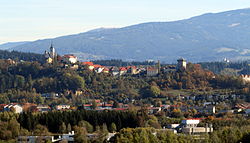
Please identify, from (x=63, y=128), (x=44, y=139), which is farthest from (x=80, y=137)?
(x=63, y=128)

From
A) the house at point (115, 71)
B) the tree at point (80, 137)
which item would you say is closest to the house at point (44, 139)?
the tree at point (80, 137)

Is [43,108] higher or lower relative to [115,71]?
lower

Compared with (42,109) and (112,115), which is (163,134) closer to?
(112,115)

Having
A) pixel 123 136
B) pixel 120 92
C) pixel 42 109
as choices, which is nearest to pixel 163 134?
pixel 123 136

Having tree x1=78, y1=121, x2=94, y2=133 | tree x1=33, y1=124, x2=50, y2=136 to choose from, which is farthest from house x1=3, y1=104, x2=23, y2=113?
tree x1=33, y1=124, x2=50, y2=136

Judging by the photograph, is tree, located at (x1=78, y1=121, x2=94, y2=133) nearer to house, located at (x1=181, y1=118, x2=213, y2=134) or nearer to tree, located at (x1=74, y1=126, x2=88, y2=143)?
tree, located at (x1=74, y1=126, x2=88, y2=143)

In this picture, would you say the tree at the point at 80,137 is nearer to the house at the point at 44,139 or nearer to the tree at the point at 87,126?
the house at the point at 44,139

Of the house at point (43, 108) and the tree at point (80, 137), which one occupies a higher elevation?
the tree at point (80, 137)

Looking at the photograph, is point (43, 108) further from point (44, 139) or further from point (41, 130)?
point (44, 139)

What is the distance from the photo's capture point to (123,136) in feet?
232

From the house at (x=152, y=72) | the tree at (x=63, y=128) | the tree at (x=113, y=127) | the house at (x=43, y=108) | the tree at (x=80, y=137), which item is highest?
the tree at (x=80, y=137)

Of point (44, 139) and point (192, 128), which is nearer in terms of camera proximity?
point (44, 139)

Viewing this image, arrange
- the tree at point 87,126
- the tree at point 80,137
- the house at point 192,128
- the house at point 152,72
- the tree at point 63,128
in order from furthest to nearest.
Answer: the house at point 152,72 < the house at point 192,128 < the tree at point 87,126 < the tree at point 63,128 < the tree at point 80,137

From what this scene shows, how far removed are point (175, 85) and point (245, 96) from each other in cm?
2260
